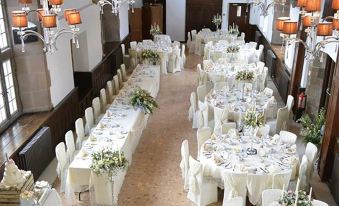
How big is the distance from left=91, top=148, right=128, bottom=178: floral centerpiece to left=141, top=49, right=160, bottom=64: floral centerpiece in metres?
8.31

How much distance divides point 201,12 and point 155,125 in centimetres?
1191

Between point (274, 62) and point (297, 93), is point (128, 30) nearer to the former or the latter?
point (274, 62)

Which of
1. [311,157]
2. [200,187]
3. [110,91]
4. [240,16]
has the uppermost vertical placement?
[240,16]

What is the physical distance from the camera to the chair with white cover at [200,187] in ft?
25.2

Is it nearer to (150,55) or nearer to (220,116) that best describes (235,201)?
(220,116)

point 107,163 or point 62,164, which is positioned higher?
point 107,163

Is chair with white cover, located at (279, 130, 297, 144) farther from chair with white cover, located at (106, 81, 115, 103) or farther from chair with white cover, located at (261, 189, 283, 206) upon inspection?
chair with white cover, located at (106, 81, 115, 103)

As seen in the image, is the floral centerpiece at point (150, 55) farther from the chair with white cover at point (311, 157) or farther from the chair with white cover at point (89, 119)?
the chair with white cover at point (311, 157)

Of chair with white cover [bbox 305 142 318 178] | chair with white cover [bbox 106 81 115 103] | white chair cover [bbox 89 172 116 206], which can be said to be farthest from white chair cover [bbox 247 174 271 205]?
chair with white cover [bbox 106 81 115 103]

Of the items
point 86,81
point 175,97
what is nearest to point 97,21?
point 86,81

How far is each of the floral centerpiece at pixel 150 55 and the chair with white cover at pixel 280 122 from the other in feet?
19.8

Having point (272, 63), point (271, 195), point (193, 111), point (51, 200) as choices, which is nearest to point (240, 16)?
point (272, 63)

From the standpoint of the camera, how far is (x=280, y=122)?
413 inches

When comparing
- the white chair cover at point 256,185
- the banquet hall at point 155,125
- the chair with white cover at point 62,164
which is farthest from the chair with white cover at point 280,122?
the chair with white cover at point 62,164
